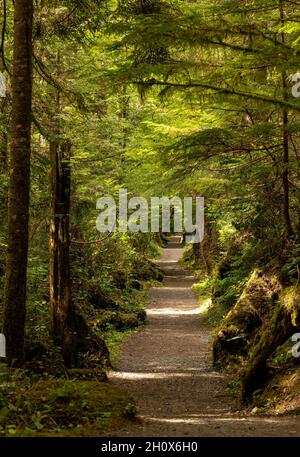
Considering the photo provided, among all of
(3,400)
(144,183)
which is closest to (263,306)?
(144,183)

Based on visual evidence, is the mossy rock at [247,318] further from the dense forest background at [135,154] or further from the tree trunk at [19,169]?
the tree trunk at [19,169]

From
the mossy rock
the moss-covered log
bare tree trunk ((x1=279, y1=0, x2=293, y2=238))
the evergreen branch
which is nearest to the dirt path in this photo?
the moss-covered log

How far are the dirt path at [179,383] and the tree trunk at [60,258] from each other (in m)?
1.84

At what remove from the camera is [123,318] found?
20.8 m

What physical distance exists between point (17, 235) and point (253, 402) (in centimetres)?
547

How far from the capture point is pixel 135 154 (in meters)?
12.8

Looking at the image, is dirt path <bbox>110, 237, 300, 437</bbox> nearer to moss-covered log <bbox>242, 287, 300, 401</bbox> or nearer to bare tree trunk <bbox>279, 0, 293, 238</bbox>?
moss-covered log <bbox>242, 287, 300, 401</bbox>

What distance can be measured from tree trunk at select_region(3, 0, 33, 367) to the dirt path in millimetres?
2541

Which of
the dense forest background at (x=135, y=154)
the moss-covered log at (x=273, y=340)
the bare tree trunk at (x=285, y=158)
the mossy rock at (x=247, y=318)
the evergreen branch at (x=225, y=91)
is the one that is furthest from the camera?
the mossy rock at (x=247, y=318)

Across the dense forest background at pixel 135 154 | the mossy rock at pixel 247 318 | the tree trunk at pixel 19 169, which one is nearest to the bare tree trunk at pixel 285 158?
the dense forest background at pixel 135 154

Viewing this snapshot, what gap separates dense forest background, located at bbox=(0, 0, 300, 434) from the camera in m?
7.85

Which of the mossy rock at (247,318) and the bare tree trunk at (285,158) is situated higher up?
the bare tree trunk at (285,158)

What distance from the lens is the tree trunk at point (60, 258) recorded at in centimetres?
1290

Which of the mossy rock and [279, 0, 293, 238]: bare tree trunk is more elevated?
[279, 0, 293, 238]: bare tree trunk
